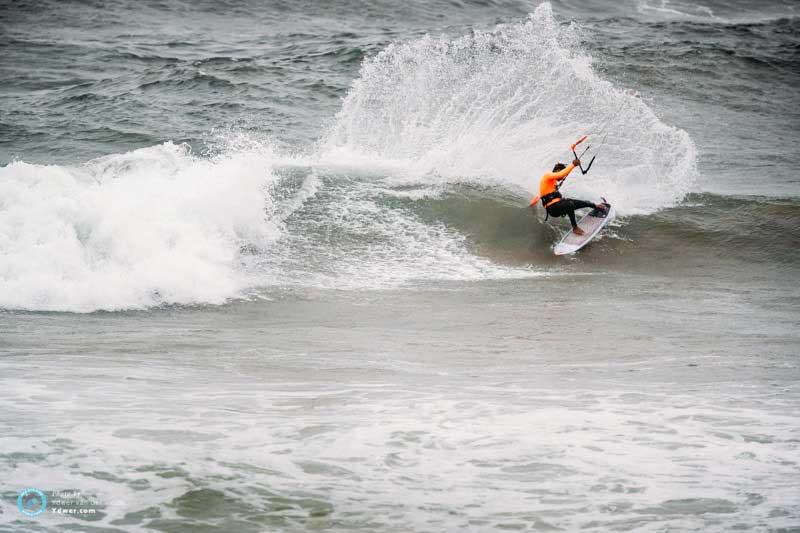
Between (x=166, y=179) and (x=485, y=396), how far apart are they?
8052 mm

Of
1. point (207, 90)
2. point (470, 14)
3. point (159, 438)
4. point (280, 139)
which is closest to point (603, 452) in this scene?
point (159, 438)

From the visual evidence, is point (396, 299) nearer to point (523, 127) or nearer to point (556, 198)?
point (556, 198)

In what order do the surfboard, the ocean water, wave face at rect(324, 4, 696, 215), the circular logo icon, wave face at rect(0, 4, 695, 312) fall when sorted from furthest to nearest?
1. wave face at rect(324, 4, 696, 215)
2. the surfboard
3. wave face at rect(0, 4, 695, 312)
4. the ocean water
5. the circular logo icon

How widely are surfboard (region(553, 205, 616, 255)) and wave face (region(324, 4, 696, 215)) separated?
967 millimetres

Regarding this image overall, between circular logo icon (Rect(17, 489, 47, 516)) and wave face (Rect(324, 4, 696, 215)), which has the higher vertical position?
wave face (Rect(324, 4, 696, 215))

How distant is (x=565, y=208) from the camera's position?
12664 mm

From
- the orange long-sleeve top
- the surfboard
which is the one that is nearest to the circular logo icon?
the surfboard

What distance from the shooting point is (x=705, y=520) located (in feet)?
15.3

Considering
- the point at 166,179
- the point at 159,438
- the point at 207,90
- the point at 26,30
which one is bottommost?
the point at 159,438

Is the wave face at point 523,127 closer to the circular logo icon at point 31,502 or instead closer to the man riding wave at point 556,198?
the man riding wave at point 556,198

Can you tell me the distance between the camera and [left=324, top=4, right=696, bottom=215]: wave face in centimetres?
1502

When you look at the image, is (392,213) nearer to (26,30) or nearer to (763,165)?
(763,165)

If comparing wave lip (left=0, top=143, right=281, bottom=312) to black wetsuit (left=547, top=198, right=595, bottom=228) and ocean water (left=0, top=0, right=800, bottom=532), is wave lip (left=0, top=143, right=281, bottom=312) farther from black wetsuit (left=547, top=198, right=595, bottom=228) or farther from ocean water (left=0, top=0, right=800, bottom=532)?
black wetsuit (left=547, top=198, right=595, bottom=228)

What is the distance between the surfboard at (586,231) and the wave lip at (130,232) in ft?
14.3
